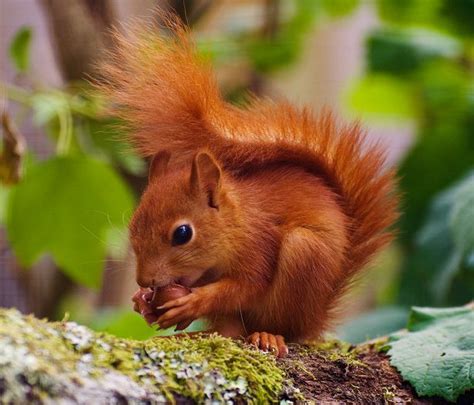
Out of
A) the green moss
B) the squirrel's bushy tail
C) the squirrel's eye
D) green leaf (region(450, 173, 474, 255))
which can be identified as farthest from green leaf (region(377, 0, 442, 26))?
the green moss

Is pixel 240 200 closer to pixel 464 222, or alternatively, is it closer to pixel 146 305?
pixel 146 305

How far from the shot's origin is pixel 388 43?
8.41 feet

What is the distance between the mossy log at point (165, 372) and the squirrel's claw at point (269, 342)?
0.02 m

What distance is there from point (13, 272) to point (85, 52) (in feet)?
2.78

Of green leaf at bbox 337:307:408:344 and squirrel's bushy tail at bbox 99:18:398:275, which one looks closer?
squirrel's bushy tail at bbox 99:18:398:275

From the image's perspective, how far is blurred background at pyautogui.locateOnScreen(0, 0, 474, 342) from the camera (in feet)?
5.47

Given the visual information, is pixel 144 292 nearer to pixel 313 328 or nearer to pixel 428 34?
pixel 313 328

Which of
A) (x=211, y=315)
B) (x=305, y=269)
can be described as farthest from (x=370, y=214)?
(x=211, y=315)

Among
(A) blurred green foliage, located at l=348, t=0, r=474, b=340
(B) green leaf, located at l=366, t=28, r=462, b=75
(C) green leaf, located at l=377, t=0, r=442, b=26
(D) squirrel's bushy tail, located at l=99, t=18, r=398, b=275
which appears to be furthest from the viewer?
(C) green leaf, located at l=377, t=0, r=442, b=26

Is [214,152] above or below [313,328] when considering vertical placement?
above

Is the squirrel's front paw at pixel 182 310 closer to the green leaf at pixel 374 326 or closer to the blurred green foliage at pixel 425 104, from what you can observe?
the green leaf at pixel 374 326

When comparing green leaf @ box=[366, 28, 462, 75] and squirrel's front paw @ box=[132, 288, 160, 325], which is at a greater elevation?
green leaf @ box=[366, 28, 462, 75]

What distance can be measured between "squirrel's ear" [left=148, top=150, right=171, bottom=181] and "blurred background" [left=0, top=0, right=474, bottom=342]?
12 centimetres

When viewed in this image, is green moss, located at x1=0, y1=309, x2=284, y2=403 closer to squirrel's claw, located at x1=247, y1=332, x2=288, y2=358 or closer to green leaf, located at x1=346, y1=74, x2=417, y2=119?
squirrel's claw, located at x1=247, y1=332, x2=288, y2=358
